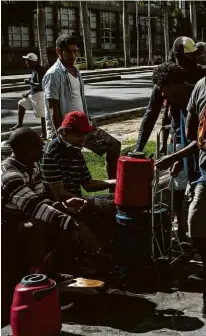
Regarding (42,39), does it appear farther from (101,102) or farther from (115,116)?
(115,116)

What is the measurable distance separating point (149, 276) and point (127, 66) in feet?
148

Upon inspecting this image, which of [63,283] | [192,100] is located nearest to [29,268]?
[63,283]

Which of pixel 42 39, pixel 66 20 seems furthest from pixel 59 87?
pixel 66 20

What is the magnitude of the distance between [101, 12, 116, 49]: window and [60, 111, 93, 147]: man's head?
5922 cm

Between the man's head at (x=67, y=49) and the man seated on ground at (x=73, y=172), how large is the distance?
101cm

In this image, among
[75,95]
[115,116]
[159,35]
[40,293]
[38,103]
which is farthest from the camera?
[159,35]

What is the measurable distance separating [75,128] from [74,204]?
565 mm

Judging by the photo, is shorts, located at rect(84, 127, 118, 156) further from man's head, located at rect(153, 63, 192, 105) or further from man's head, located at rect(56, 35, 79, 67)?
man's head, located at rect(153, 63, 192, 105)

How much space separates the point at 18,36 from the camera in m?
53.8

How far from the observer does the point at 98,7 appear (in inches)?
2438

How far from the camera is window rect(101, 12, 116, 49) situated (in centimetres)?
6316

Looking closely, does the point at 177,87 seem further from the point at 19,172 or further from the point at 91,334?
the point at 91,334

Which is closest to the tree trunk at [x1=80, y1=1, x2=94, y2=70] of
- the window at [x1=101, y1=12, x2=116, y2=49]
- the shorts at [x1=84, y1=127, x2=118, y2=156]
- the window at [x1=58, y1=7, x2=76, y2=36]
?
the window at [x1=58, y1=7, x2=76, y2=36]

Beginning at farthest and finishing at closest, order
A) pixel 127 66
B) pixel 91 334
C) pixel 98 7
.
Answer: pixel 98 7
pixel 127 66
pixel 91 334
